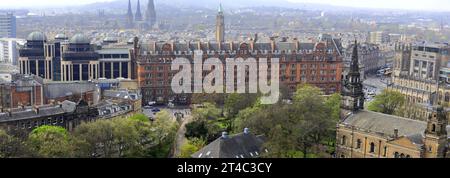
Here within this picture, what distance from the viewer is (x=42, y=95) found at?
48.3 metres

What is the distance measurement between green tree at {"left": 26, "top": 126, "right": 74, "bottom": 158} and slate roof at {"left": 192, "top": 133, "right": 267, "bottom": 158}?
6817 millimetres

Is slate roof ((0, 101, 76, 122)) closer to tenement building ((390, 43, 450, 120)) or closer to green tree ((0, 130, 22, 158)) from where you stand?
green tree ((0, 130, 22, 158))

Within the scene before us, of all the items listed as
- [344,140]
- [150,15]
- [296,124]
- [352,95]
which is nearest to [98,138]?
[296,124]

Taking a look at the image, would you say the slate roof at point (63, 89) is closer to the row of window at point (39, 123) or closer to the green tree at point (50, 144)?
the row of window at point (39, 123)

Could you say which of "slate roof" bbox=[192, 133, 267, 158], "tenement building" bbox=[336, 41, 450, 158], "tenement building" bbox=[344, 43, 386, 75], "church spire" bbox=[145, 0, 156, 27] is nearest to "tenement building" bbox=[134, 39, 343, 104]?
"tenement building" bbox=[344, 43, 386, 75]

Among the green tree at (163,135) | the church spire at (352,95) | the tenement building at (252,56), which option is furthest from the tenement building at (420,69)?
the green tree at (163,135)

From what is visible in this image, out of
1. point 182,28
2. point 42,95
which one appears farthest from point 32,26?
point 42,95

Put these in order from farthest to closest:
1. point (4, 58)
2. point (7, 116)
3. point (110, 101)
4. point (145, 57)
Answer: point (4, 58) → point (145, 57) → point (110, 101) → point (7, 116)

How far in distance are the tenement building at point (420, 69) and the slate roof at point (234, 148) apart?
31.7 m

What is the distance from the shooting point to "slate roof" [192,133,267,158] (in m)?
28.2

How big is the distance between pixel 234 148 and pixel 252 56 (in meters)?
32.3

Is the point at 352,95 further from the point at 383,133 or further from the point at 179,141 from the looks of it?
the point at 179,141
